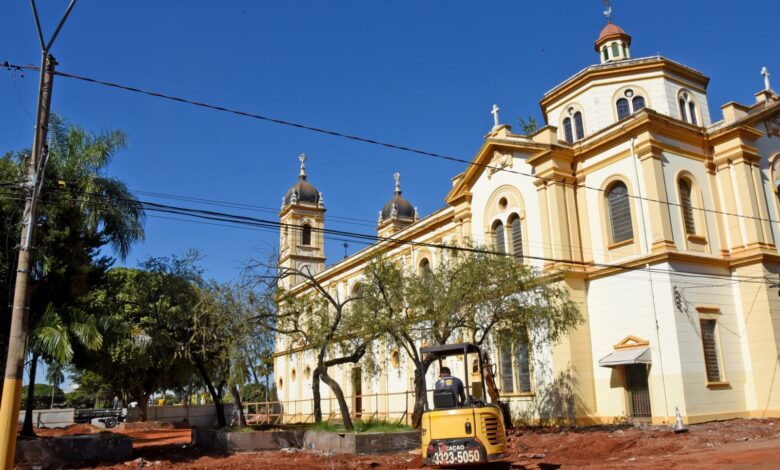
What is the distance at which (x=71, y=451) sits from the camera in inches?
678

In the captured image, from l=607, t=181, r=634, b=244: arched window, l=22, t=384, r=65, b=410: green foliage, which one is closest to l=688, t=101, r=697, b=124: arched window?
l=607, t=181, r=634, b=244: arched window

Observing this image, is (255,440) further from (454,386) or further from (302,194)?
(302,194)

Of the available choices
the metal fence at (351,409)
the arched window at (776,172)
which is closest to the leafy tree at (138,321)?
the metal fence at (351,409)

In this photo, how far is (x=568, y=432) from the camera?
2155cm

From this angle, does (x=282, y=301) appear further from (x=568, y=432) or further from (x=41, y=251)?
(x=568, y=432)

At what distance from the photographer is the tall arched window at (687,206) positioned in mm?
24391

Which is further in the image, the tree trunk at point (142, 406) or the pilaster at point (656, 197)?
the tree trunk at point (142, 406)

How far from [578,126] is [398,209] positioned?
101ft

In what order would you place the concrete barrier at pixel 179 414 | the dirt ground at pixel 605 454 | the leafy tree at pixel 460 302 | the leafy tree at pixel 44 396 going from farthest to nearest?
1. the leafy tree at pixel 44 396
2. the concrete barrier at pixel 179 414
3. the leafy tree at pixel 460 302
4. the dirt ground at pixel 605 454

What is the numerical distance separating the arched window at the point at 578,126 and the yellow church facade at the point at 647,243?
53 mm

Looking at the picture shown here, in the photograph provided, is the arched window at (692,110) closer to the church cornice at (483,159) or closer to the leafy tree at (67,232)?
the church cornice at (483,159)

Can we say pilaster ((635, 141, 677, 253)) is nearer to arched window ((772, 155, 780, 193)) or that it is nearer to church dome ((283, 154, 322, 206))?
arched window ((772, 155, 780, 193))

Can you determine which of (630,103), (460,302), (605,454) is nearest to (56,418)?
(460,302)

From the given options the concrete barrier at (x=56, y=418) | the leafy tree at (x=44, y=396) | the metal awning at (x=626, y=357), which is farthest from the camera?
the leafy tree at (x=44, y=396)
